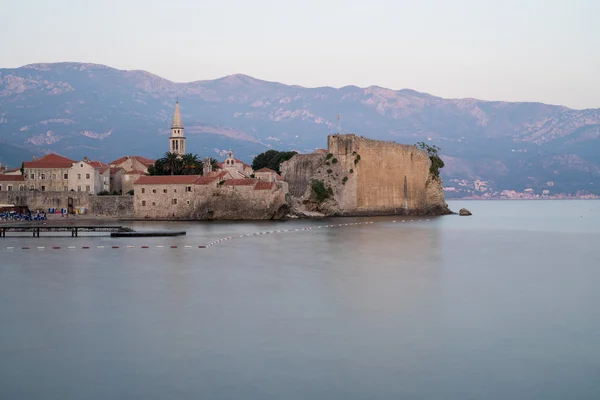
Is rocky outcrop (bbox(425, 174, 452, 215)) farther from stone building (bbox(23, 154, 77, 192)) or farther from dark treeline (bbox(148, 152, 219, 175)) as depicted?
stone building (bbox(23, 154, 77, 192))

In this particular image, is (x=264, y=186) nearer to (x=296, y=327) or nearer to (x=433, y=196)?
(x=433, y=196)

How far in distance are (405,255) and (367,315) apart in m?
15.0

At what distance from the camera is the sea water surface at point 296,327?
11.5 meters

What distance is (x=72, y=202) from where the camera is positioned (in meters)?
58.1

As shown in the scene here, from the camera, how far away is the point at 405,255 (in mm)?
31625

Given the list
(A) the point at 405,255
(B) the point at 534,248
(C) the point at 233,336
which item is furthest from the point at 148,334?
(B) the point at 534,248

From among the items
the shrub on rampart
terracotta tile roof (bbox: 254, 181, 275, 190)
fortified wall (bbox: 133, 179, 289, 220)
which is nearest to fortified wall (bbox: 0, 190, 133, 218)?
fortified wall (bbox: 133, 179, 289, 220)

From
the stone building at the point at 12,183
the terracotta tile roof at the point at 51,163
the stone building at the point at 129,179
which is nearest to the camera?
the stone building at the point at 12,183

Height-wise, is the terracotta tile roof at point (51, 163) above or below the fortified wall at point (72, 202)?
above

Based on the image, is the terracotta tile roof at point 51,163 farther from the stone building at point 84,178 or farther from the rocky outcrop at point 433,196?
the rocky outcrop at point 433,196

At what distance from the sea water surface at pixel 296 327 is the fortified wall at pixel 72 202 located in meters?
27.8

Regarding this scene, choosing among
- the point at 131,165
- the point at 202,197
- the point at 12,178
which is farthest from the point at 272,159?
the point at 12,178

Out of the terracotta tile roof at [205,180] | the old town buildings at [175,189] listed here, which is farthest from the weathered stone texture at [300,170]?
the terracotta tile roof at [205,180]

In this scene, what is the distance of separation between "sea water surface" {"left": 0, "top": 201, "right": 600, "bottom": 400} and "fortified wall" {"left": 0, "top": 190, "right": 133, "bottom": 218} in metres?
27.8
